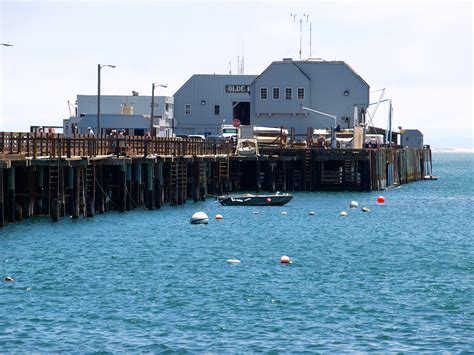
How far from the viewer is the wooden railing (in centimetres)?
5288

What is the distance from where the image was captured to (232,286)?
119 ft

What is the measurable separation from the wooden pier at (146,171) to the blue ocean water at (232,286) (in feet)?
5.34

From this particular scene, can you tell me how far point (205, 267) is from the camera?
1617 inches

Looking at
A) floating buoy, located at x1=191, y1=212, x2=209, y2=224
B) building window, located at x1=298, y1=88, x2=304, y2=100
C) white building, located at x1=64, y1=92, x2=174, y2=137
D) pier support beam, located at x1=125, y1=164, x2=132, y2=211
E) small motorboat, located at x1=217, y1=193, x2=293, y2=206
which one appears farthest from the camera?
white building, located at x1=64, y1=92, x2=174, y2=137

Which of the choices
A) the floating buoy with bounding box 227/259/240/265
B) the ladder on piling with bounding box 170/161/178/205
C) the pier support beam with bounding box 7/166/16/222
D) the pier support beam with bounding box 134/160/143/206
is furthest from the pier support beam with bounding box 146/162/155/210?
the floating buoy with bounding box 227/259/240/265

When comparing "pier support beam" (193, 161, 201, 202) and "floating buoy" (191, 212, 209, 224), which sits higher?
"pier support beam" (193, 161, 201, 202)

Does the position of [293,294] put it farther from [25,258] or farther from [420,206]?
[420,206]

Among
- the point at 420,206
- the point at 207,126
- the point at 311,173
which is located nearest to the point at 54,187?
the point at 420,206

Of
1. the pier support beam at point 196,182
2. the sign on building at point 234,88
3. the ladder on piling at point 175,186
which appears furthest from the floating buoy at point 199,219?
the sign on building at point 234,88

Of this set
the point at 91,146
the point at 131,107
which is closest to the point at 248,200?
the point at 91,146

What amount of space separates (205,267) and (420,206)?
40260mm

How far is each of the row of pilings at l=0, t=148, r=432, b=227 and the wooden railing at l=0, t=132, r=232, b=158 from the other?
0.66 meters

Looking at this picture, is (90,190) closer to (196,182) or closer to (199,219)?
(199,219)

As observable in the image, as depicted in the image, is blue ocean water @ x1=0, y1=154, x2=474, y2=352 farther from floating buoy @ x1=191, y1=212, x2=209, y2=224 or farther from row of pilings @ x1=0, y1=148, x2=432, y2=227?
row of pilings @ x1=0, y1=148, x2=432, y2=227
